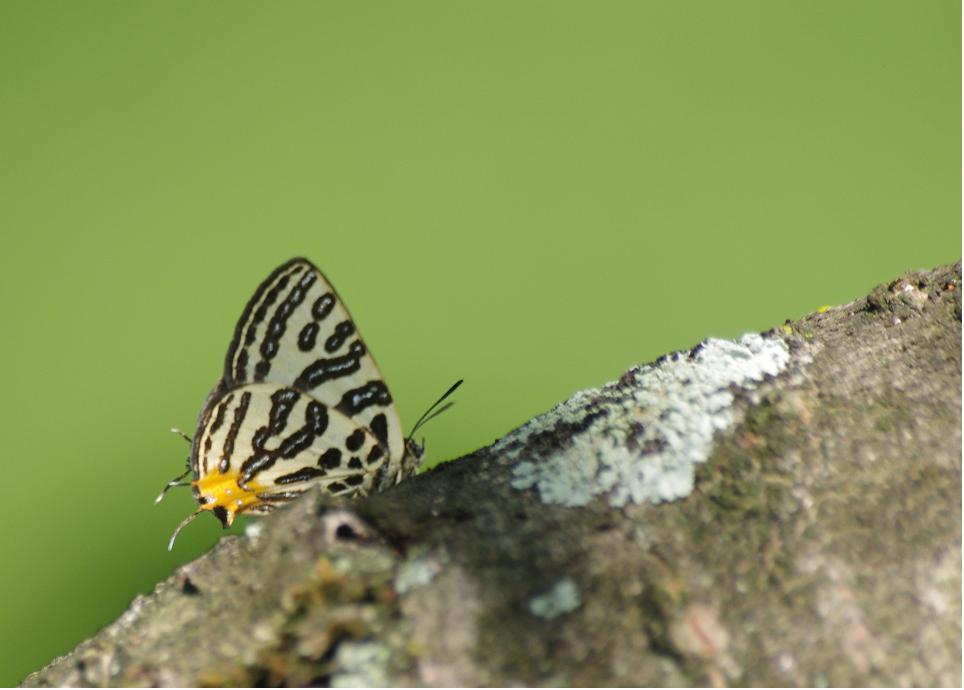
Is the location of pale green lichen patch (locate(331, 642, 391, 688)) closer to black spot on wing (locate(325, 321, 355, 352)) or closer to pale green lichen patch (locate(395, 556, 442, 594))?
pale green lichen patch (locate(395, 556, 442, 594))

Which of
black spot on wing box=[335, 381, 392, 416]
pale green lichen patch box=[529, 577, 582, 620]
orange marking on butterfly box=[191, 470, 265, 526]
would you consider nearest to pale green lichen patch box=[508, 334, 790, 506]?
pale green lichen patch box=[529, 577, 582, 620]

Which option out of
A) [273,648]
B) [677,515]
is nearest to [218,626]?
[273,648]

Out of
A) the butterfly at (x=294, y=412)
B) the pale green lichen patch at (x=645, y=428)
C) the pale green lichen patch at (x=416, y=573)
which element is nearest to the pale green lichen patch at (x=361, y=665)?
the pale green lichen patch at (x=416, y=573)

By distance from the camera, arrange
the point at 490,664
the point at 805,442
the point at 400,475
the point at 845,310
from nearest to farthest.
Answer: the point at 490,664, the point at 805,442, the point at 845,310, the point at 400,475

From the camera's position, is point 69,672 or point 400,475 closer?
point 69,672

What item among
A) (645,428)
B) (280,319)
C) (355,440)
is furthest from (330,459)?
(645,428)

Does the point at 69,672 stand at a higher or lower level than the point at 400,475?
lower

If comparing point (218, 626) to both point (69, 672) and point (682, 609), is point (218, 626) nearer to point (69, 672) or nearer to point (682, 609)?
point (69, 672)
